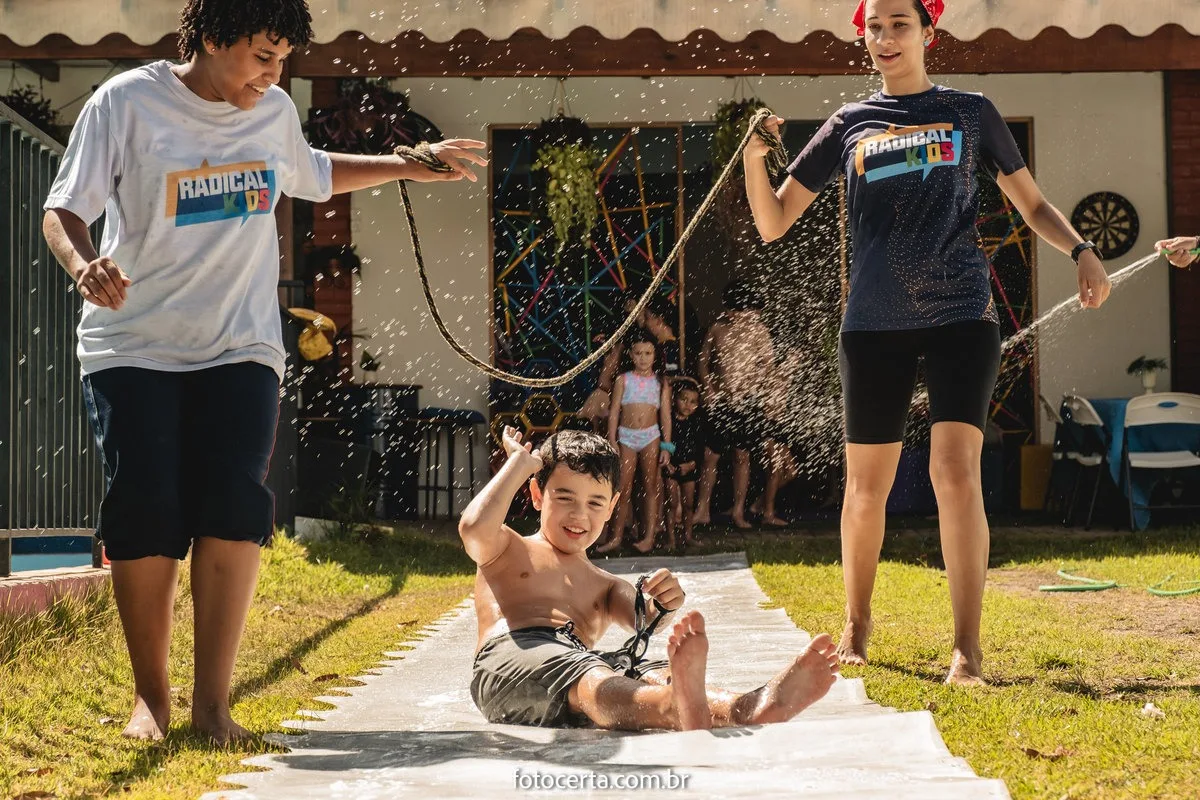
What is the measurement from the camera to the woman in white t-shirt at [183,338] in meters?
2.98

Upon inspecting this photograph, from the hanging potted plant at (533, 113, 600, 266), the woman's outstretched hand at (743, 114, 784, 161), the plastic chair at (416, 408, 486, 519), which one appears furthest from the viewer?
the plastic chair at (416, 408, 486, 519)

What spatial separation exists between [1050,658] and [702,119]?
23.8ft

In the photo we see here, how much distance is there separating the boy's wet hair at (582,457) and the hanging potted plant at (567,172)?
6.46 m

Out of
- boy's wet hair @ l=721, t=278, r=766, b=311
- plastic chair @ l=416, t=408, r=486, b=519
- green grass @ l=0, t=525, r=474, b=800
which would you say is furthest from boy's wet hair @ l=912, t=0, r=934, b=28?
plastic chair @ l=416, t=408, r=486, b=519

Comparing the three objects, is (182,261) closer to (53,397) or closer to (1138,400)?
(53,397)

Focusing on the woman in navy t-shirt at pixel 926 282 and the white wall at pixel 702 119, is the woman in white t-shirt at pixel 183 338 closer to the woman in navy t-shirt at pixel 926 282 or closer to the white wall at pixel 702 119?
the woman in navy t-shirt at pixel 926 282

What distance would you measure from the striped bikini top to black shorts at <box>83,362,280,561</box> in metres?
5.64

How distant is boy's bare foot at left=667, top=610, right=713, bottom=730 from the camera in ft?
9.19

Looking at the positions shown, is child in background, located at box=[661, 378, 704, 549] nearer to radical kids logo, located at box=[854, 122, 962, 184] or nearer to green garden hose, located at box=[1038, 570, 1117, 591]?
green garden hose, located at box=[1038, 570, 1117, 591]

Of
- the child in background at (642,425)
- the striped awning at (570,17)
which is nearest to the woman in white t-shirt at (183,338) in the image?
the striped awning at (570,17)

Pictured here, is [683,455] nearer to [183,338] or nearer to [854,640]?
[854,640]

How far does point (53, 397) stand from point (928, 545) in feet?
16.5

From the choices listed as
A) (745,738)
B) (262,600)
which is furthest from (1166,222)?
(745,738)

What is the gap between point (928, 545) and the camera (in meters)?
8.20
